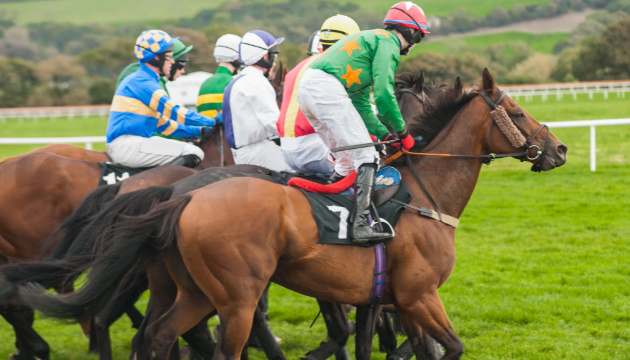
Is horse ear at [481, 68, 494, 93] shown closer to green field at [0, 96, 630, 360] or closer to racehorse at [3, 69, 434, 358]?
racehorse at [3, 69, 434, 358]

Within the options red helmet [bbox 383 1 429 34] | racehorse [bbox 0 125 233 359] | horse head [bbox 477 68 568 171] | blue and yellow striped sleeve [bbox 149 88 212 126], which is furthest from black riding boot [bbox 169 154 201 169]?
horse head [bbox 477 68 568 171]

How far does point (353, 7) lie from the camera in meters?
78.9

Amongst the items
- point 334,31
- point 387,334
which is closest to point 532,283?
point 387,334

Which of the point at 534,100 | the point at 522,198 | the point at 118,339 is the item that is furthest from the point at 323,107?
the point at 534,100

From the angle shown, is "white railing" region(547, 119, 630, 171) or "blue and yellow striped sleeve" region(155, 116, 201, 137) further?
"white railing" region(547, 119, 630, 171)

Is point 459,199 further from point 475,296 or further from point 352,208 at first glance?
point 475,296

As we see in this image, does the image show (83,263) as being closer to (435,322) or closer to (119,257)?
(119,257)

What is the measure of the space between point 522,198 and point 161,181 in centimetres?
653

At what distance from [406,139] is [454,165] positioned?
0.35 m

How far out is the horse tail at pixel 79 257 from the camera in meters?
3.24

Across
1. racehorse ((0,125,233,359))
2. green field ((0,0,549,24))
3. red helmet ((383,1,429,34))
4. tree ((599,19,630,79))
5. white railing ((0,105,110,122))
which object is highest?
green field ((0,0,549,24))

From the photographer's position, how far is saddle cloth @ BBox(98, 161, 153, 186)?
4.73 meters

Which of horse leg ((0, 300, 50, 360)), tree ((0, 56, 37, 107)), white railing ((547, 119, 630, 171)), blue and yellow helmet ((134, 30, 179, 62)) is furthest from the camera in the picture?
tree ((0, 56, 37, 107))

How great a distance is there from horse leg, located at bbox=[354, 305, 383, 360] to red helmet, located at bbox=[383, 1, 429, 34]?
5.80ft
